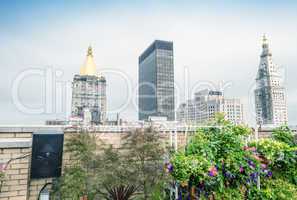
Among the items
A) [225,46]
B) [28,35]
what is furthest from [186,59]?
[28,35]

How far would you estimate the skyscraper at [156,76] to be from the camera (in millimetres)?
61312

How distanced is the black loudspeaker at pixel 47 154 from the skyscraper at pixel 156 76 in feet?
180

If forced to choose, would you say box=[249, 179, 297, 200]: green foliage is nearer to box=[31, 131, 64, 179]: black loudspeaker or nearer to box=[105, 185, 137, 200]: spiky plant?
box=[105, 185, 137, 200]: spiky plant

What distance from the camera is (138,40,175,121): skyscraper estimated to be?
201ft

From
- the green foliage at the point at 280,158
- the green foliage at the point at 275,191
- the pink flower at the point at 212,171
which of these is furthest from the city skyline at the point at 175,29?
the pink flower at the point at 212,171

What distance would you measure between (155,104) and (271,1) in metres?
55.1

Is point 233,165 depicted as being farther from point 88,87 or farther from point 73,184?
point 88,87

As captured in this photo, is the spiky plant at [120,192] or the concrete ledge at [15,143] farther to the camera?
the spiky plant at [120,192]

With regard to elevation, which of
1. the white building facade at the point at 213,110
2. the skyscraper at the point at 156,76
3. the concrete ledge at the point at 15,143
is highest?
the skyscraper at the point at 156,76

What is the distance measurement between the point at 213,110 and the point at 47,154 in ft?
21.4

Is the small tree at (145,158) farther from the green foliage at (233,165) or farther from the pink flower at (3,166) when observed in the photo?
Answer: the pink flower at (3,166)

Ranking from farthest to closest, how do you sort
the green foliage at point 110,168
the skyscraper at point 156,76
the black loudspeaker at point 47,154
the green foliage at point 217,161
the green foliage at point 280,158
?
the skyscraper at point 156,76, the green foliage at point 280,158, the black loudspeaker at point 47,154, the green foliage at point 110,168, the green foliage at point 217,161

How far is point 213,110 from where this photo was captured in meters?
7.71

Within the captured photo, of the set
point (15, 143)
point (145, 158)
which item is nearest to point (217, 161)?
point (145, 158)
